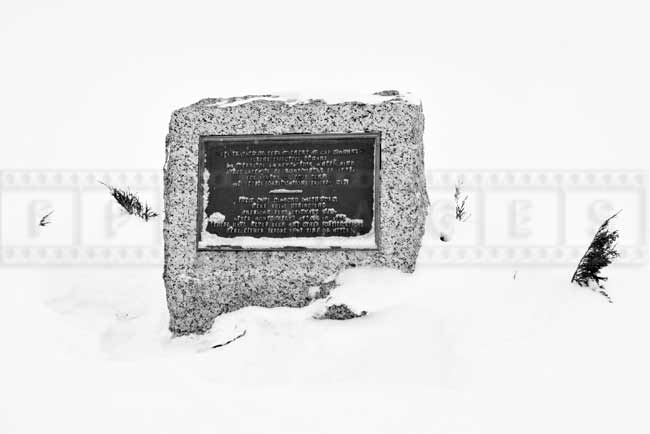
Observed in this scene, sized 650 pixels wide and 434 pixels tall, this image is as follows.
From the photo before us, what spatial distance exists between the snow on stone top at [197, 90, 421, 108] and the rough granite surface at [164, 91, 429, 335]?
0.01m

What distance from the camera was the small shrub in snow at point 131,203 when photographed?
7089mm

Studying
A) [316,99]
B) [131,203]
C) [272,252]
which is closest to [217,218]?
[272,252]

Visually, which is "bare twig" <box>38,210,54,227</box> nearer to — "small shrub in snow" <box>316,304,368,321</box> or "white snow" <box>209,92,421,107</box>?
"white snow" <box>209,92,421,107</box>

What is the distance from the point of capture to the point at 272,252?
180 inches

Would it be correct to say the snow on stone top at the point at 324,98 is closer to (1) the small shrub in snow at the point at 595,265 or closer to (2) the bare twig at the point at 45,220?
(1) the small shrub in snow at the point at 595,265

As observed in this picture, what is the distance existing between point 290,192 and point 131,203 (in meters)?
3.21

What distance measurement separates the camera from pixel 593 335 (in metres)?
3.59

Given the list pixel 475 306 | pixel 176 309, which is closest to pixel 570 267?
pixel 475 306

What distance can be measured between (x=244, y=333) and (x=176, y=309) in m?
0.76

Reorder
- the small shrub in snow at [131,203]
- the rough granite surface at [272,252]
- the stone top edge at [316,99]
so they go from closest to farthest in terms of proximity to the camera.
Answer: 1. the rough granite surface at [272,252]
2. the stone top edge at [316,99]
3. the small shrub in snow at [131,203]

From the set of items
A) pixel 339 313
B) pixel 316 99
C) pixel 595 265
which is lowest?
pixel 339 313

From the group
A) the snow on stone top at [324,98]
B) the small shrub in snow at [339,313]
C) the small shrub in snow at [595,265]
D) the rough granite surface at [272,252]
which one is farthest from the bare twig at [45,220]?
the small shrub in snow at [595,265]

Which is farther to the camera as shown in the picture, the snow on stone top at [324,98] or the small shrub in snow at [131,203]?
the small shrub in snow at [131,203]

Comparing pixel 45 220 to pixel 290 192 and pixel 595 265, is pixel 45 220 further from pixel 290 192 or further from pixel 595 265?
pixel 595 265
